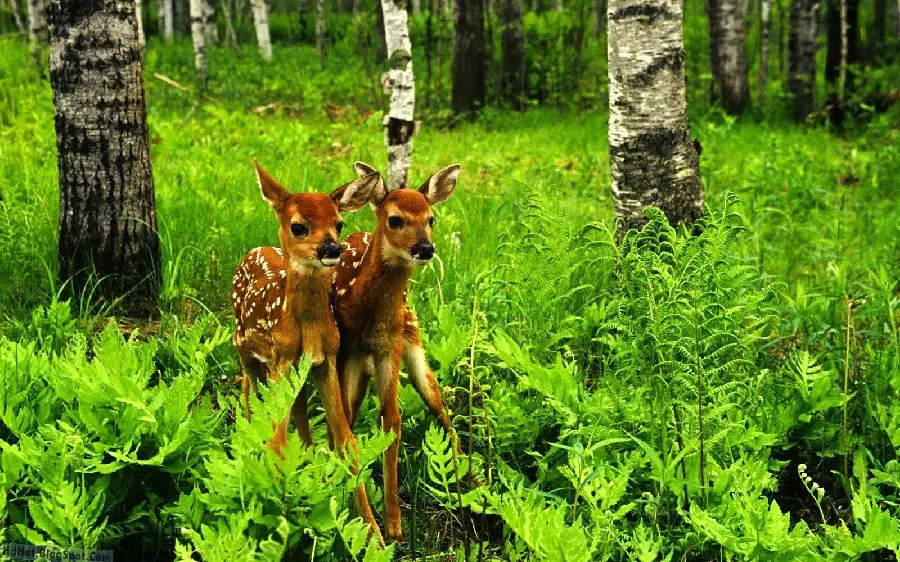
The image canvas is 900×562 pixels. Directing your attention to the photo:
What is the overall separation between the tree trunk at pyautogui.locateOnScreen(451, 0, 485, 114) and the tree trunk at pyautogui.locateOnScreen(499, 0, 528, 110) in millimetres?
1405

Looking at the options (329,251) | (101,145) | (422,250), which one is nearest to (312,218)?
(329,251)

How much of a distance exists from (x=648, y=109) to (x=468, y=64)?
10.9 m

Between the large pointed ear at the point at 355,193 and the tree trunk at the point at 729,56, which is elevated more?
the tree trunk at the point at 729,56

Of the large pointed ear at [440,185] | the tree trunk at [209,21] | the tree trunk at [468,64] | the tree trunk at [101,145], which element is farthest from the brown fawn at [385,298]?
the tree trunk at [209,21]

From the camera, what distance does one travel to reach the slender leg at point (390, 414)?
307 cm

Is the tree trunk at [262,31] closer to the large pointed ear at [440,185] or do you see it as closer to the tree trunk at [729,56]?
the tree trunk at [729,56]

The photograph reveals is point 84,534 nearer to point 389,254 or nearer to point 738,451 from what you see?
point 389,254

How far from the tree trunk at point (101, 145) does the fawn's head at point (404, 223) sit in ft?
8.49

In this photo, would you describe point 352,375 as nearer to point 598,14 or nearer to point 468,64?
point 468,64

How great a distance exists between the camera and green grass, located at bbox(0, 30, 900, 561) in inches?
109

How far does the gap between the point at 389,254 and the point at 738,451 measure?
166 cm

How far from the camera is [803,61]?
15.1 m

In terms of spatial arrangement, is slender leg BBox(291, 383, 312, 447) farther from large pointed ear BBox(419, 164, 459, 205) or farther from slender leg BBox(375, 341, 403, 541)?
large pointed ear BBox(419, 164, 459, 205)

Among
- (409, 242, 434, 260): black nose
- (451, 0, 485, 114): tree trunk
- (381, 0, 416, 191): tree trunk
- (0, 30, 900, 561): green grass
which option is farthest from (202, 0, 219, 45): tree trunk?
(409, 242, 434, 260): black nose
